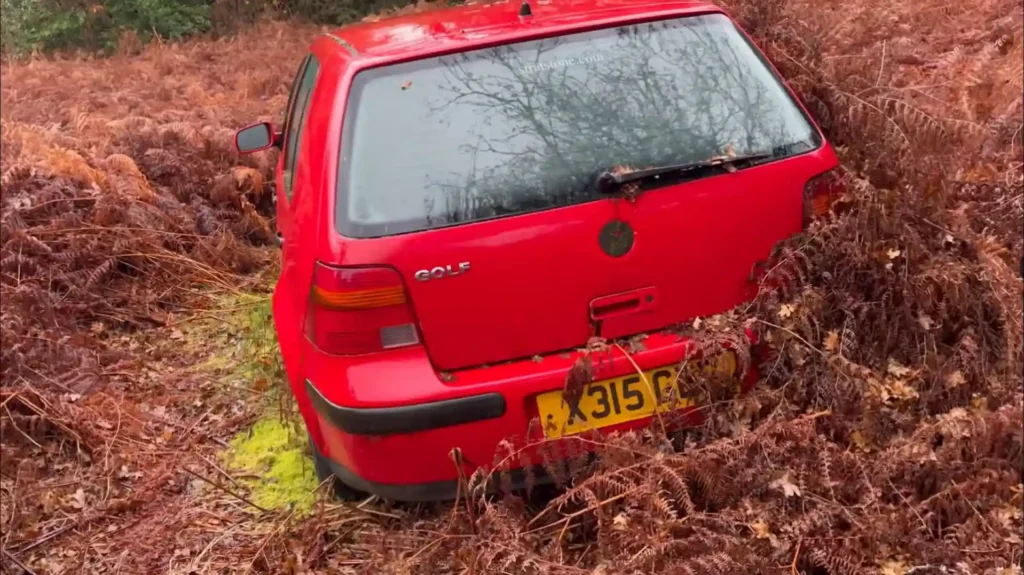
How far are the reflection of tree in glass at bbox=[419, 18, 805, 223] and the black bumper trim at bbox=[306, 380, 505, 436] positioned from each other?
1.81ft

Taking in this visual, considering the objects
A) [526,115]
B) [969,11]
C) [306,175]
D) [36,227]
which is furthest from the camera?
[36,227]

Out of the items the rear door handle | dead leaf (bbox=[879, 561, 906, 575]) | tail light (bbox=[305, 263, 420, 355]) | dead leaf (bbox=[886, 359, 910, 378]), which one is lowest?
dead leaf (bbox=[879, 561, 906, 575])

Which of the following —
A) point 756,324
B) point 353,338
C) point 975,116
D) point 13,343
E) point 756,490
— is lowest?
point 13,343

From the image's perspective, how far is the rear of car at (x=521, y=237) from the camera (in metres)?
2.53

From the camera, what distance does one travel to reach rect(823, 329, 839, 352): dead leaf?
271cm

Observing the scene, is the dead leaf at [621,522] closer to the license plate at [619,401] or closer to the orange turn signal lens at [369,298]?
the license plate at [619,401]

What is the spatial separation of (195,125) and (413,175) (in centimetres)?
658

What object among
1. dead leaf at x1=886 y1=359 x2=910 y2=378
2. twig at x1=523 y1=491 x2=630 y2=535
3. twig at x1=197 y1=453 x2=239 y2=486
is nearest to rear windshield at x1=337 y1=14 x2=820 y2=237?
dead leaf at x1=886 y1=359 x2=910 y2=378

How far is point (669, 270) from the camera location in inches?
104

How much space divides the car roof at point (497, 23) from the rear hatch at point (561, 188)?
7cm

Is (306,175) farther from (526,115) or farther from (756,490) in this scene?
(756,490)

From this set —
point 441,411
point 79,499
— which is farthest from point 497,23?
point 79,499

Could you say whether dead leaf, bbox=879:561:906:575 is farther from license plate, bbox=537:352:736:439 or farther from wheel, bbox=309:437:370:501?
wheel, bbox=309:437:370:501

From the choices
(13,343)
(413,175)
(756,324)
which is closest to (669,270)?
(756,324)
